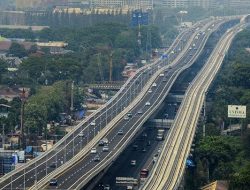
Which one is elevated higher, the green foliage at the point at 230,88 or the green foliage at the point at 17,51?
the green foliage at the point at 230,88

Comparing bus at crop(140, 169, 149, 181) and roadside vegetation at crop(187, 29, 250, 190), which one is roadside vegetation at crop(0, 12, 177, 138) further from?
bus at crop(140, 169, 149, 181)

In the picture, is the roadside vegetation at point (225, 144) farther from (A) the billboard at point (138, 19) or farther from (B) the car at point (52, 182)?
(A) the billboard at point (138, 19)

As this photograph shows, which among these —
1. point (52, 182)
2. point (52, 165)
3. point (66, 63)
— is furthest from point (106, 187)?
point (66, 63)

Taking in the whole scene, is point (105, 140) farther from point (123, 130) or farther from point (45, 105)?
point (45, 105)

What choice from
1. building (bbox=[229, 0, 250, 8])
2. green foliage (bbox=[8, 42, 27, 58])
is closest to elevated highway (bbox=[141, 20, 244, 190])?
green foliage (bbox=[8, 42, 27, 58])

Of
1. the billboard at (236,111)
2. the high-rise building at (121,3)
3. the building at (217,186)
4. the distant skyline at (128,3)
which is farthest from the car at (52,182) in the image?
the high-rise building at (121,3)
